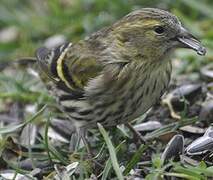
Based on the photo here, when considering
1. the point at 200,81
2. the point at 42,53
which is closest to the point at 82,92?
the point at 42,53

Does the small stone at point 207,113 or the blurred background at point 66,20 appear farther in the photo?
the blurred background at point 66,20

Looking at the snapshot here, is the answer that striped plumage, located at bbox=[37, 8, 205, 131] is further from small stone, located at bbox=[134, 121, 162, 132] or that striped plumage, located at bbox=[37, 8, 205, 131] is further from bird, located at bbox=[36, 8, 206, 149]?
small stone, located at bbox=[134, 121, 162, 132]

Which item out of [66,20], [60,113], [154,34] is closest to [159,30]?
[154,34]

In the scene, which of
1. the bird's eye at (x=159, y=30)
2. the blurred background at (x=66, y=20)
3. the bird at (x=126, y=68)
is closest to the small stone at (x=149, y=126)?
the bird at (x=126, y=68)

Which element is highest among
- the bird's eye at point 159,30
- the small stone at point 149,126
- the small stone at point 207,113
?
the bird's eye at point 159,30

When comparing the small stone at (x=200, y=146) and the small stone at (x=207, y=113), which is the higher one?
the small stone at (x=207, y=113)

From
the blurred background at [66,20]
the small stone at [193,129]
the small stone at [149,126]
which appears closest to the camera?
the small stone at [193,129]

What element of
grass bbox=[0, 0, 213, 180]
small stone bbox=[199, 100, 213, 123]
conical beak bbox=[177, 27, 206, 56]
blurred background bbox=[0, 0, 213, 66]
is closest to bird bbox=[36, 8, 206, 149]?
conical beak bbox=[177, 27, 206, 56]

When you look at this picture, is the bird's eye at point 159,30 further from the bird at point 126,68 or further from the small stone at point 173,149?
the small stone at point 173,149
